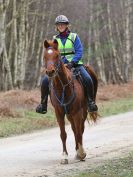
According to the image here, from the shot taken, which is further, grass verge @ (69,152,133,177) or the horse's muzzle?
the horse's muzzle

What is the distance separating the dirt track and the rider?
1.25 metres

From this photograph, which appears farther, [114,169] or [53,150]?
[53,150]

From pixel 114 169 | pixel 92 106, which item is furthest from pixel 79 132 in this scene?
pixel 114 169

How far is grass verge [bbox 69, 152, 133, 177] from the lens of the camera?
9.06 meters

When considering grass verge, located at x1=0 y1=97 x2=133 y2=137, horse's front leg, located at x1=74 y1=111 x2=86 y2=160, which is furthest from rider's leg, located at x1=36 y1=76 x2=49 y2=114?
grass verge, located at x1=0 y1=97 x2=133 y2=137

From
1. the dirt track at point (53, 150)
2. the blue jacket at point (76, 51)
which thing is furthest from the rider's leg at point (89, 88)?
the dirt track at point (53, 150)

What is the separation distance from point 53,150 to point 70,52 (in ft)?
8.78

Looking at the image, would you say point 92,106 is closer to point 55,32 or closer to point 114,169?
point 114,169

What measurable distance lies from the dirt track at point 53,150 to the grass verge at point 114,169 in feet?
1.24

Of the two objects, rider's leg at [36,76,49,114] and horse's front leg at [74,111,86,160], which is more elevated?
rider's leg at [36,76,49,114]

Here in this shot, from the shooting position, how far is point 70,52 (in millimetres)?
11281

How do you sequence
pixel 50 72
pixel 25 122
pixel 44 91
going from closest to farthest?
pixel 50 72, pixel 44 91, pixel 25 122

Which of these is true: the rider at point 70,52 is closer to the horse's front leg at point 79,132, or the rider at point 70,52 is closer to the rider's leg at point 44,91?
the rider's leg at point 44,91

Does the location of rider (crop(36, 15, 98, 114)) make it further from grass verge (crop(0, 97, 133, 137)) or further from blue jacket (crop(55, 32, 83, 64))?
grass verge (crop(0, 97, 133, 137))
